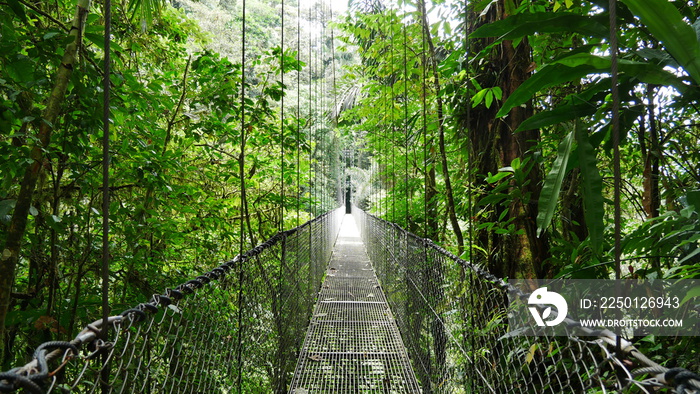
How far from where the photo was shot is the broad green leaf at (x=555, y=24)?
2.61ft

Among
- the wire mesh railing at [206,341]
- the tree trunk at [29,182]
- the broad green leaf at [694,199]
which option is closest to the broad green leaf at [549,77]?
the broad green leaf at [694,199]

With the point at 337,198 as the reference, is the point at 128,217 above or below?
below

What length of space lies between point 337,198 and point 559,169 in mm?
15109

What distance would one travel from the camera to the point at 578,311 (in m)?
1.13

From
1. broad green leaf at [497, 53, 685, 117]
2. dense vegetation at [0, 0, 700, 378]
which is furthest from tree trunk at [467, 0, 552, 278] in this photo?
broad green leaf at [497, 53, 685, 117]

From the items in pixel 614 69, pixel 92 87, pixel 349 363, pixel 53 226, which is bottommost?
pixel 349 363

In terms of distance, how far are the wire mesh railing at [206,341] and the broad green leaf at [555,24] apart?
32.1 inches

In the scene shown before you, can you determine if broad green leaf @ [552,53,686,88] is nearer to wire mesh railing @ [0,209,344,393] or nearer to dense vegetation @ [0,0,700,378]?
dense vegetation @ [0,0,700,378]

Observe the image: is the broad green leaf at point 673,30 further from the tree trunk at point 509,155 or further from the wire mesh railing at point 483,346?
the tree trunk at point 509,155

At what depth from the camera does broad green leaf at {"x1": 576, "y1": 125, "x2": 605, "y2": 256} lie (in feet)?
2.41

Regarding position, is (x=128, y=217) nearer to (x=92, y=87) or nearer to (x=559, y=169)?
(x=92, y=87)

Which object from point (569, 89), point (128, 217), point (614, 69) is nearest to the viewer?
point (614, 69)

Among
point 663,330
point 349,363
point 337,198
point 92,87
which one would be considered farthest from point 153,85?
point 337,198

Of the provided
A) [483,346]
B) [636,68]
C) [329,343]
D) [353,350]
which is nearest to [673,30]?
[636,68]
